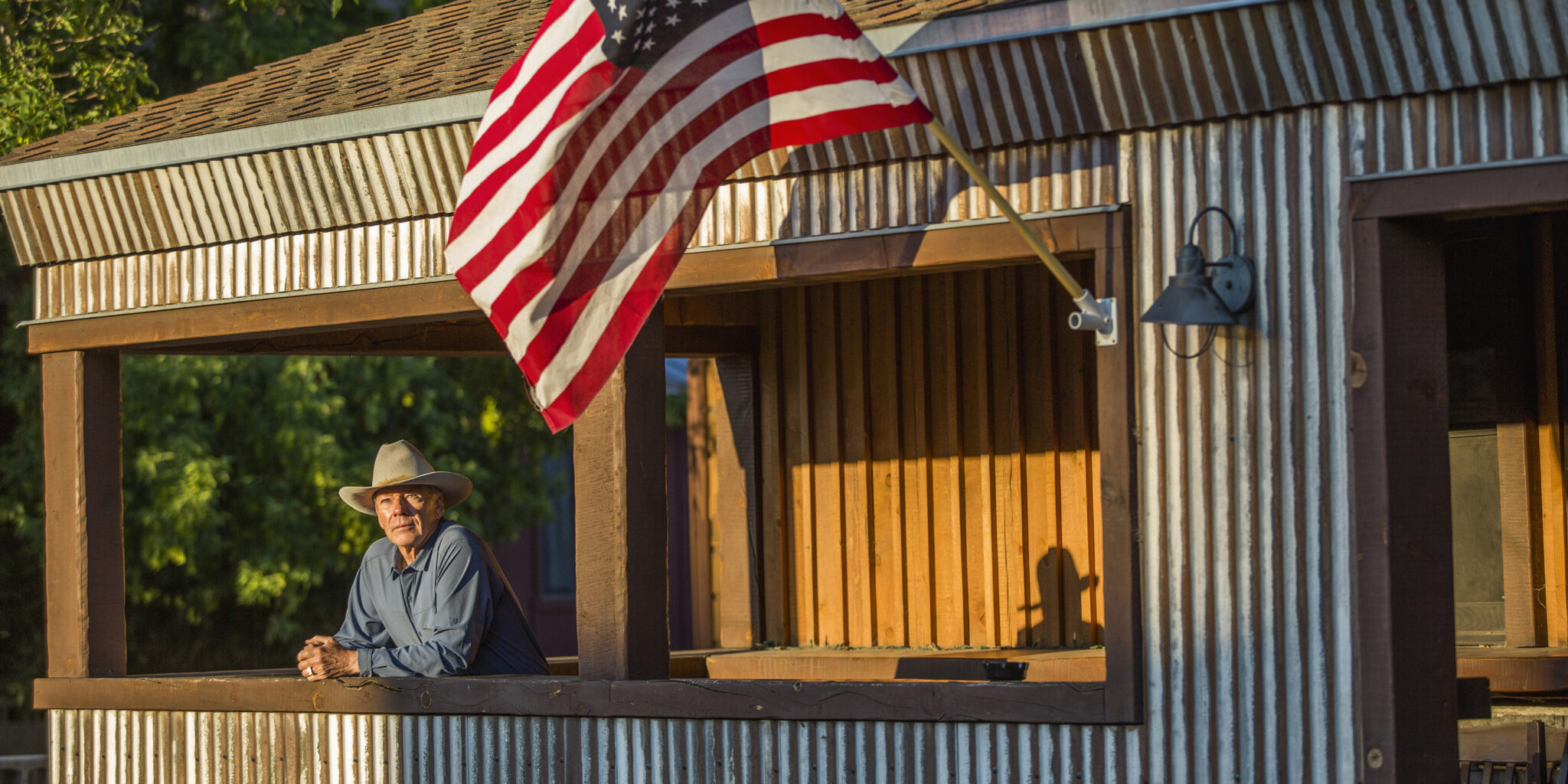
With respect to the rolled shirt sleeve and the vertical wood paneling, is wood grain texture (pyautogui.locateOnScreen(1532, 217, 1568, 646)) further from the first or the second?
the rolled shirt sleeve

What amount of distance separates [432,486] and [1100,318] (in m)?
3.68

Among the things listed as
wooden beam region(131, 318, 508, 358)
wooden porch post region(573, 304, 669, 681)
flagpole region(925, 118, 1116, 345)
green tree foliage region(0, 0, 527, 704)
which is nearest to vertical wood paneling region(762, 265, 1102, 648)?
wooden beam region(131, 318, 508, 358)

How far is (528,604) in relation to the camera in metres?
26.7

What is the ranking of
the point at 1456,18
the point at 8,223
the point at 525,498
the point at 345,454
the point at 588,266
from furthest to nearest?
the point at 525,498
the point at 345,454
the point at 8,223
the point at 588,266
the point at 1456,18

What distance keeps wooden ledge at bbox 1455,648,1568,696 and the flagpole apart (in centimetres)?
239

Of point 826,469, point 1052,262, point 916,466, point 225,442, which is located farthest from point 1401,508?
point 225,442

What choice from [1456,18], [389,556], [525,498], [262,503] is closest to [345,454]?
[262,503]

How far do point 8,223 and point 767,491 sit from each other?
13.8 feet

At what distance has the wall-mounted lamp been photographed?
6328 mm

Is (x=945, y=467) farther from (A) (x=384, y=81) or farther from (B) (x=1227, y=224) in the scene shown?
→ (B) (x=1227, y=224)

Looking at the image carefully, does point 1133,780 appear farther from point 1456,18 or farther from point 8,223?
point 8,223

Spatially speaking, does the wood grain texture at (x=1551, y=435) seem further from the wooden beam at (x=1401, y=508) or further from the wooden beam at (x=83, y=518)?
the wooden beam at (x=83, y=518)

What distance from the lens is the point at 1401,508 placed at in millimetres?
6324

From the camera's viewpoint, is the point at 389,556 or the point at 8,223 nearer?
the point at 389,556
